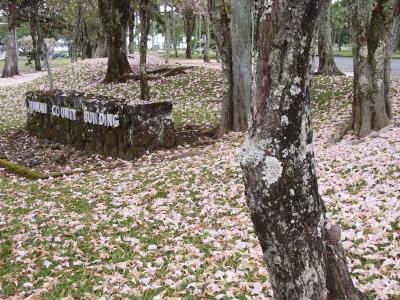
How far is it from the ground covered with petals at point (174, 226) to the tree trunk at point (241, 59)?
1.71 m

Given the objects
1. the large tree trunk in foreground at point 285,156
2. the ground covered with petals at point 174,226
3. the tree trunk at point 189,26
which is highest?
the tree trunk at point 189,26

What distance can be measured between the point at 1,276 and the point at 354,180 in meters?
5.84

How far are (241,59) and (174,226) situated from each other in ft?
24.9

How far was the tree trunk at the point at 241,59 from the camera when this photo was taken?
14.3m

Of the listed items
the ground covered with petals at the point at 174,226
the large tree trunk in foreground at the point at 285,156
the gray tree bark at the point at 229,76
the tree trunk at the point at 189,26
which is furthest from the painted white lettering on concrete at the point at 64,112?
the tree trunk at the point at 189,26

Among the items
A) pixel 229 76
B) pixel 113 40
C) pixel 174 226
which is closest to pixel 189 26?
pixel 113 40

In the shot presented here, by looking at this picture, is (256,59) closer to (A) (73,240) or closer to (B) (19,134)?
(A) (73,240)

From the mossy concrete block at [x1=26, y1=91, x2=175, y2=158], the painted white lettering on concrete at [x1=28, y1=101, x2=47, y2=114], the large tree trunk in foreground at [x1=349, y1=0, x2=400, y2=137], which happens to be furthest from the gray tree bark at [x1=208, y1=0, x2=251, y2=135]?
the painted white lettering on concrete at [x1=28, y1=101, x2=47, y2=114]

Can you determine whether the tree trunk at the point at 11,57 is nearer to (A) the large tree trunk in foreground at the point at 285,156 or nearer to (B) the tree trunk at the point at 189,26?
(B) the tree trunk at the point at 189,26

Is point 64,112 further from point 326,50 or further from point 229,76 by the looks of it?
point 326,50

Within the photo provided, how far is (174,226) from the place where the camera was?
8016 mm

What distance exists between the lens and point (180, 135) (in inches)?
610

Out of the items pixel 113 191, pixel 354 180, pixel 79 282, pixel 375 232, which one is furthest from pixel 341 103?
pixel 79 282

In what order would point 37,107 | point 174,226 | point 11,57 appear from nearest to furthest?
point 174,226 → point 37,107 → point 11,57
